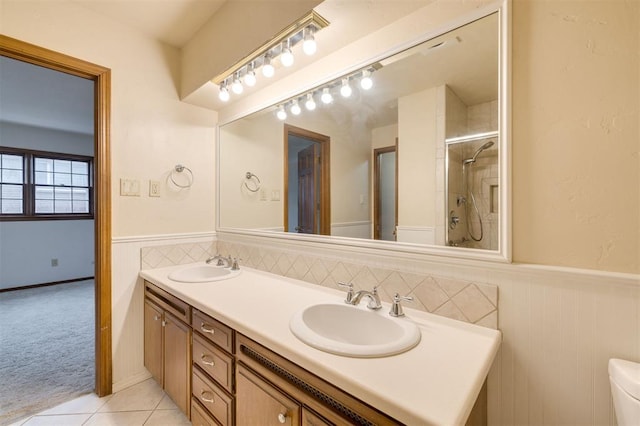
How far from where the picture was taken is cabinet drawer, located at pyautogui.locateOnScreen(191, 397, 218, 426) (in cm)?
131

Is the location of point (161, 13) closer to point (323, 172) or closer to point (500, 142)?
point (323, 172)

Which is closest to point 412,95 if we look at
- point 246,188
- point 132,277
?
point 246,188

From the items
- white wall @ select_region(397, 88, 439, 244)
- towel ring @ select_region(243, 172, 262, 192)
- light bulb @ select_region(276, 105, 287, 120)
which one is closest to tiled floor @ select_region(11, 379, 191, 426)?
towel ring @ select_region(243, 172, 262, 192)

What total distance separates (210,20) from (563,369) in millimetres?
2494

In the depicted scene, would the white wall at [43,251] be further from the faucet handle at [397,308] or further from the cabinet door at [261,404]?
the faucet handle at [397,308]

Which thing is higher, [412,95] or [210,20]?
[210,20]

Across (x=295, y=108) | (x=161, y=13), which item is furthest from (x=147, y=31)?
(x=295, y=108)

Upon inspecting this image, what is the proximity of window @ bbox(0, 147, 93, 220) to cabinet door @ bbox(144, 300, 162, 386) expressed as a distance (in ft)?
12.6

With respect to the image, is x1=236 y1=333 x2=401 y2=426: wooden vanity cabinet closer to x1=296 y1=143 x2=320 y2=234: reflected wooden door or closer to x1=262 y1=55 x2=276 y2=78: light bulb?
x1=296 y1=143 x2=320 y2=234: reflected wooden door

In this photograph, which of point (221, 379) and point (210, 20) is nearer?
point (221, 379)

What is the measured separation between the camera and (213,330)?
49.6 inches

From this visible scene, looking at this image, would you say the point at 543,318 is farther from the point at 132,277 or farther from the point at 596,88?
the point at 132,277

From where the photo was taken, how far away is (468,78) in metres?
1.11

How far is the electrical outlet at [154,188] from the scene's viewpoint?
1993 mm
